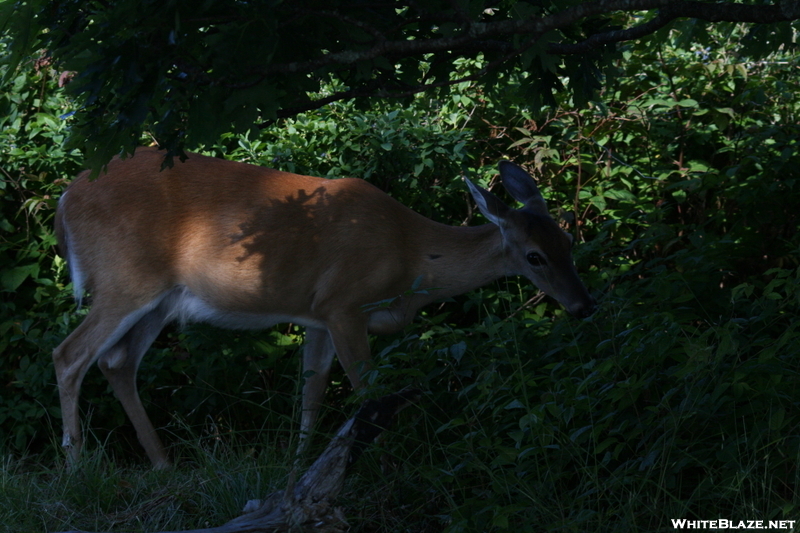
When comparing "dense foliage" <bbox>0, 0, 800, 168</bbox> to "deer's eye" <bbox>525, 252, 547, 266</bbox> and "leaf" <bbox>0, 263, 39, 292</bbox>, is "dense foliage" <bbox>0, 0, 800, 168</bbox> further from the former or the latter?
"leaf" <bbox>0, 263, 39, 292</bbox>

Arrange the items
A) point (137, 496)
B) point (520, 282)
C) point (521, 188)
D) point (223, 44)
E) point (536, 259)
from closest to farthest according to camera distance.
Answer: point (223, 44) < point (137, 496) < point (536, 259) < point (521, 188) < point (520, 282)

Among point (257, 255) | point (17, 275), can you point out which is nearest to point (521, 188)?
point (257, 255)

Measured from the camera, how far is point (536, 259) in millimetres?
5570

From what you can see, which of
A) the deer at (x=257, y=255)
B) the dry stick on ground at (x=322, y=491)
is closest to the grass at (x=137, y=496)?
the dry stick on ground at (x=322, y=491)

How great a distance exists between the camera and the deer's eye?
5.55 metres

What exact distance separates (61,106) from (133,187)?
Answer: 1.27 m

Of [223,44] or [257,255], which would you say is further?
[257,255]

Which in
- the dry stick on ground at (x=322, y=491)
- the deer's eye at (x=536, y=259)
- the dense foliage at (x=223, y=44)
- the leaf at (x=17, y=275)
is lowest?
the leaf at (x=17, y=275)

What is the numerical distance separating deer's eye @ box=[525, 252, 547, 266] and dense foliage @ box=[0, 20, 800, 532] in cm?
21

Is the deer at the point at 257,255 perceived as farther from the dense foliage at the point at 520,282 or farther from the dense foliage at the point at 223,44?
the dense foliage at the point at 223,44

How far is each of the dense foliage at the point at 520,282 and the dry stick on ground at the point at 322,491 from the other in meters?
0.09

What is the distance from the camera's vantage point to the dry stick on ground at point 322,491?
3568mm

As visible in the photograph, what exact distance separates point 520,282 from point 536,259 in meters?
1.16

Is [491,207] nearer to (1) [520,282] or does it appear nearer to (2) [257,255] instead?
(1) [520,282]
